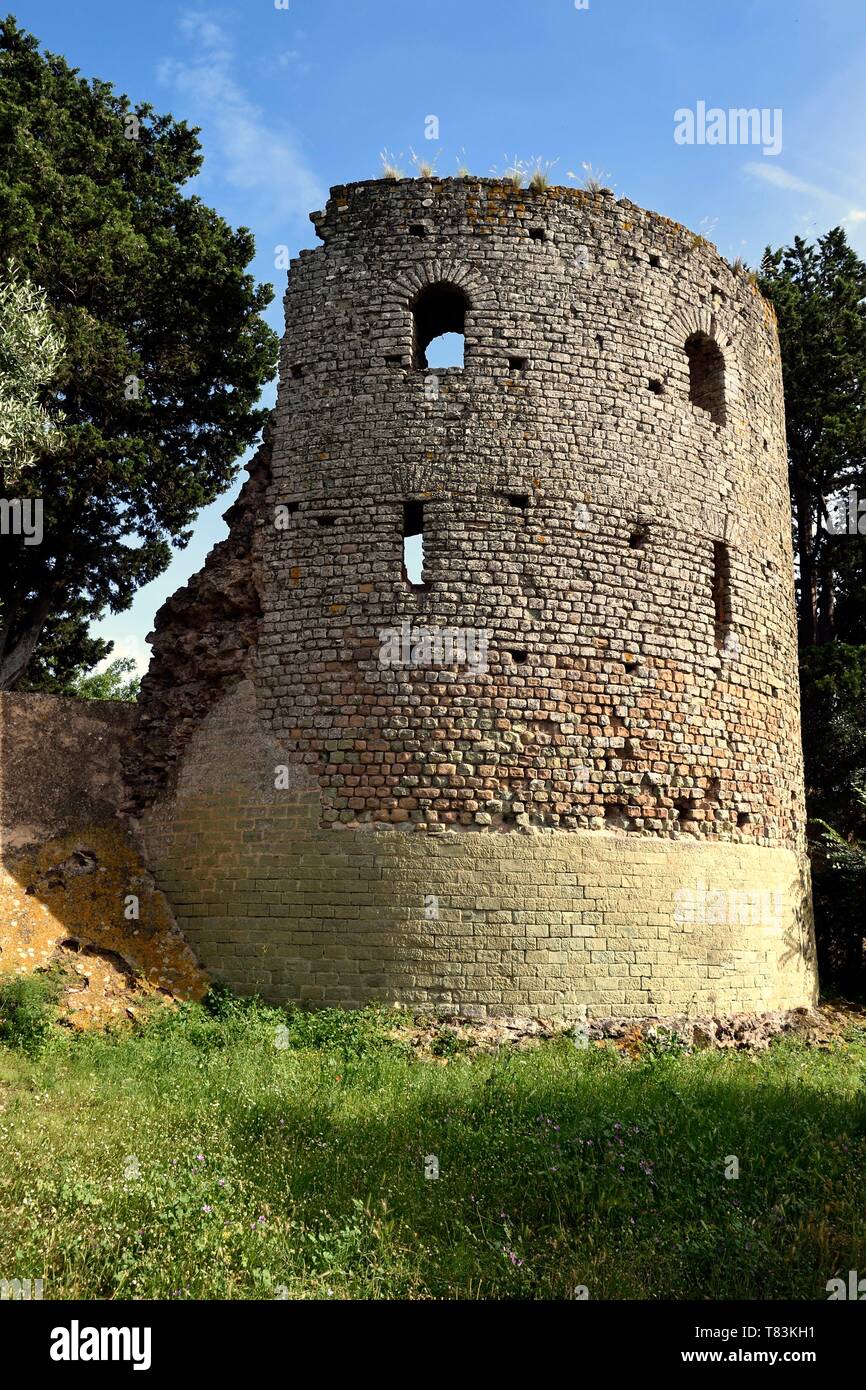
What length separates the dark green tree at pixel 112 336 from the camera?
607 inches

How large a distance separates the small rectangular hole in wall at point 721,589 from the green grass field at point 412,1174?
5.08 metres

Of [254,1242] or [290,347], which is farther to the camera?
[290,347]

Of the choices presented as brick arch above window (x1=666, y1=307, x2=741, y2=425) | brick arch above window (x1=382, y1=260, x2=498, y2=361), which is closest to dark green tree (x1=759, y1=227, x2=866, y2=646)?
brick arch above window (x1=666, y1=307, x2=741, y2=425)

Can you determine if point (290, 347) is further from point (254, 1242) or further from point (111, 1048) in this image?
point (254, 1242)

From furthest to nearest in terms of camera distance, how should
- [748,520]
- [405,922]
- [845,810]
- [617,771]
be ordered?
[845,810] < [748,520] < [617,771] < [405,922]

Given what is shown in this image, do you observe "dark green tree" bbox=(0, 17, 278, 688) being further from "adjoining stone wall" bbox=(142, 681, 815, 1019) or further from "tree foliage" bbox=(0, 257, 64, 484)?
"adjoining stone wall" bbox=(142, 681, 815, 1019)

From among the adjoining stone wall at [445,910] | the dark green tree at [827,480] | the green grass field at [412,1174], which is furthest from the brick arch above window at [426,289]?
the dark green tree at [827,480]

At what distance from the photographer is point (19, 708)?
36.8ft

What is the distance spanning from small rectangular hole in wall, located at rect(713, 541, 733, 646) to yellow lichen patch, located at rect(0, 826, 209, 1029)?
7.15 metres

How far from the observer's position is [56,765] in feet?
37.0

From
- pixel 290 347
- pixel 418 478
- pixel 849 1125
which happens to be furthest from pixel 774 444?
pixel 849 1125

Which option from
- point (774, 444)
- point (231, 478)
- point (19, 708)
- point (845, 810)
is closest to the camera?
point (19, 708)

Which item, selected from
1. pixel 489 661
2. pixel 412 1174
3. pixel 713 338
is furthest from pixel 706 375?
pixel 412 1174

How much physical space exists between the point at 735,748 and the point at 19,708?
27.3 feet
